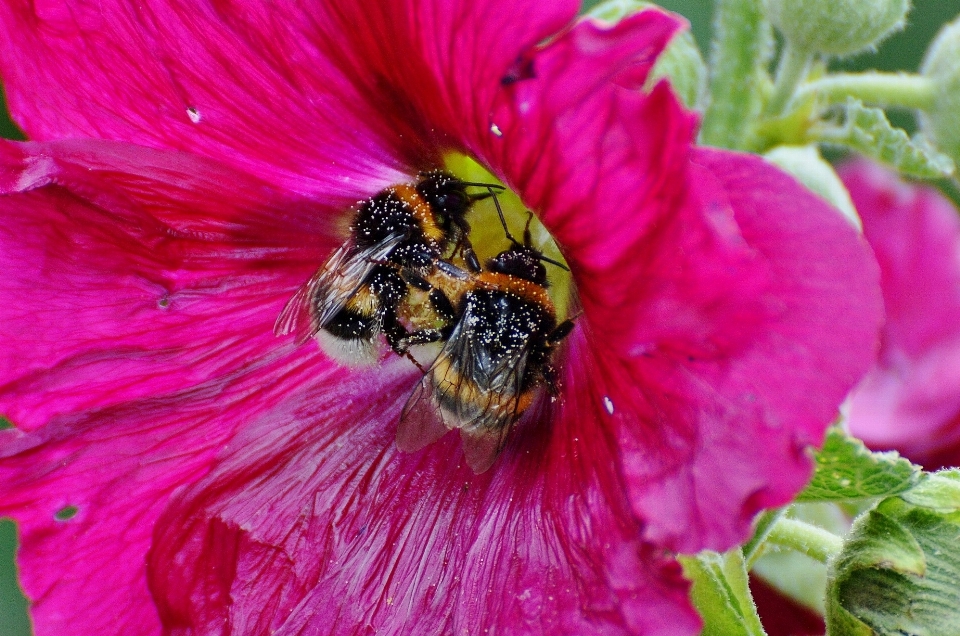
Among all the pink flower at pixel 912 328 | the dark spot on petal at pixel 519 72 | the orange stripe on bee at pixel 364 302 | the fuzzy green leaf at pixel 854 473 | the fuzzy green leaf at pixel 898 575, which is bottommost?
the pink flower at pixel 912 328

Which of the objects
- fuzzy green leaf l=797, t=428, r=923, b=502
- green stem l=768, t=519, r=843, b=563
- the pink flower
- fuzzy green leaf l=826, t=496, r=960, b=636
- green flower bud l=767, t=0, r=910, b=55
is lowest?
the pink flower

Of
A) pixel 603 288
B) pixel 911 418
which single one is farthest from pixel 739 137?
pixel 911 418

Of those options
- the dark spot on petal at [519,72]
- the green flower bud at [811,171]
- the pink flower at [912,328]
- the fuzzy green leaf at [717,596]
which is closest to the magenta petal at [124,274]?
the dark spot on petal at [519,72]

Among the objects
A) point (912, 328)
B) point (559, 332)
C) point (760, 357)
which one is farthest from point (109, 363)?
point (912, 328)

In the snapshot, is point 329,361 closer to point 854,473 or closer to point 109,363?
point 109,363

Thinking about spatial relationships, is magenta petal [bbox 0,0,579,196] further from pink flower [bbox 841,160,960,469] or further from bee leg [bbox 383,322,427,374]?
pink flower [bbox 841,160,960,469]

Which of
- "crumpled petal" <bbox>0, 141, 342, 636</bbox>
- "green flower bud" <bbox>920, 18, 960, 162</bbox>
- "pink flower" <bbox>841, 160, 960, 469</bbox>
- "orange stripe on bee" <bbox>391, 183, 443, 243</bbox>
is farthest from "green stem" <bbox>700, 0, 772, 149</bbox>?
"pink flower" <bbox>841, 160, 960, 469</bbox>

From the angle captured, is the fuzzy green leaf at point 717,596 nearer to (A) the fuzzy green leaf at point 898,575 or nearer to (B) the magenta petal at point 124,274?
(A) the fuzzy green leaf at point 898,575
